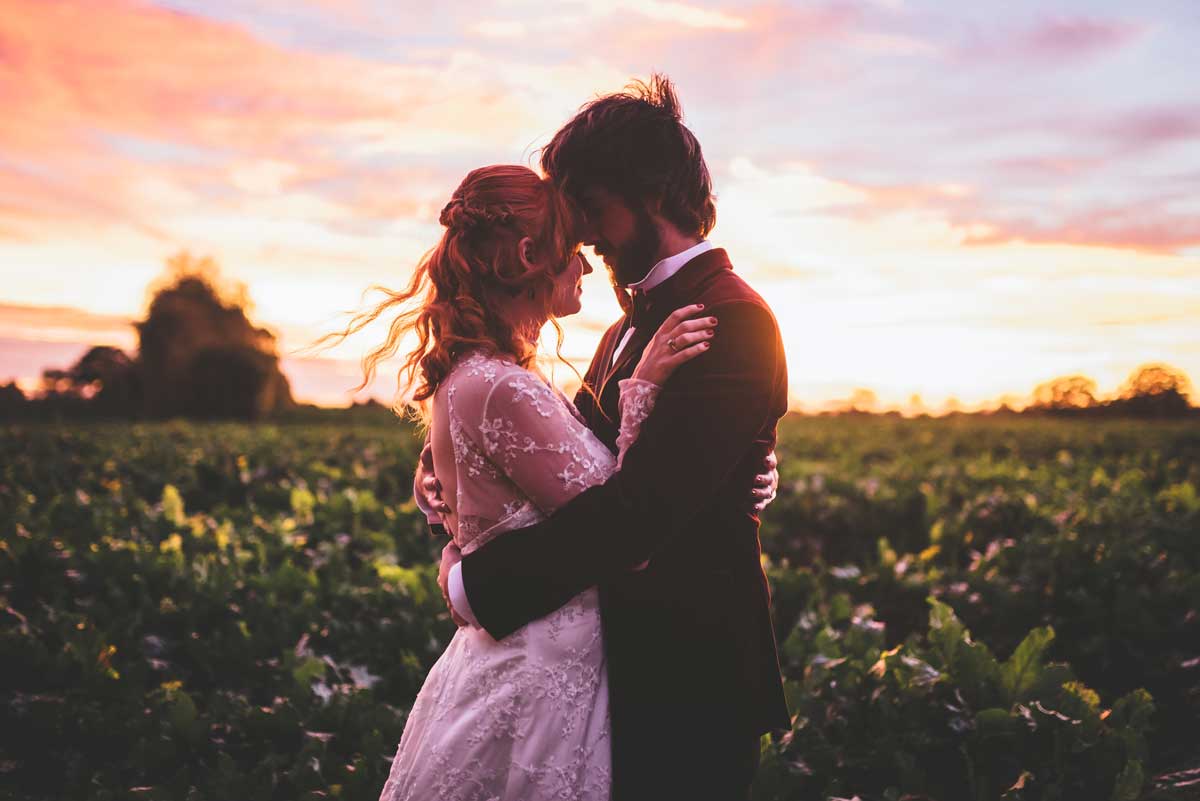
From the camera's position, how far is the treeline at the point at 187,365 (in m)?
31.7

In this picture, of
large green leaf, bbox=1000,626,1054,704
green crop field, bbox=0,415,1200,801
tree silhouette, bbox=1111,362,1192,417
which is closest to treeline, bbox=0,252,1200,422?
tree silhouette, bbox=1111,362,1192,417

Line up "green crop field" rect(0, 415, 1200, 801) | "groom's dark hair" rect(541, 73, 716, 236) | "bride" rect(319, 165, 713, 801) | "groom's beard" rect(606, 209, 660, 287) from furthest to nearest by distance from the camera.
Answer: "green crop field" rect(0, 415, 1200, 801)
"groom's beard" rect(606, 209, 660, 287)
"groom's dark hair" rect(541, 73, 716, 236)
"bride" rect(319, 165, 713, 801)

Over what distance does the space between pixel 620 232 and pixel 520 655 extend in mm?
1330

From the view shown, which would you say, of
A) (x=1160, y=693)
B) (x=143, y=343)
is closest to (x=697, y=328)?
(x=1160, y=693)

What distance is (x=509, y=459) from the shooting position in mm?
2219

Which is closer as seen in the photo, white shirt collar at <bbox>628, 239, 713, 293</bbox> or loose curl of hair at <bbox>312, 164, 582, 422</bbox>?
loose curl of hair at <bbox>312, 164, 582, 422</bbox>

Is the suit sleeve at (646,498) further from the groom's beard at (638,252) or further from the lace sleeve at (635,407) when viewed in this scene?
the groom's beard at (638,252)

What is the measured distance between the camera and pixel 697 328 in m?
2.30

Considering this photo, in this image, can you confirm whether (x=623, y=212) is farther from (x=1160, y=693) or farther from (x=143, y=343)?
(x=143, y=343)

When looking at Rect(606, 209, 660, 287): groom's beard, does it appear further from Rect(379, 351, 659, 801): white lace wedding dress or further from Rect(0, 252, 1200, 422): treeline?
Rect(0, 252, 1200, 422): treeline

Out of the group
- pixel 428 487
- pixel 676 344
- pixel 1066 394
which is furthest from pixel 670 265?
pixel 1066 394

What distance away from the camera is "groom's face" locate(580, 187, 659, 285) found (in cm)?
268

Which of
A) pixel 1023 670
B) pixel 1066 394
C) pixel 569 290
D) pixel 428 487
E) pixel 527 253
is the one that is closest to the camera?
pixel 527 253

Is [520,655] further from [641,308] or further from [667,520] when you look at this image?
[641,308]
